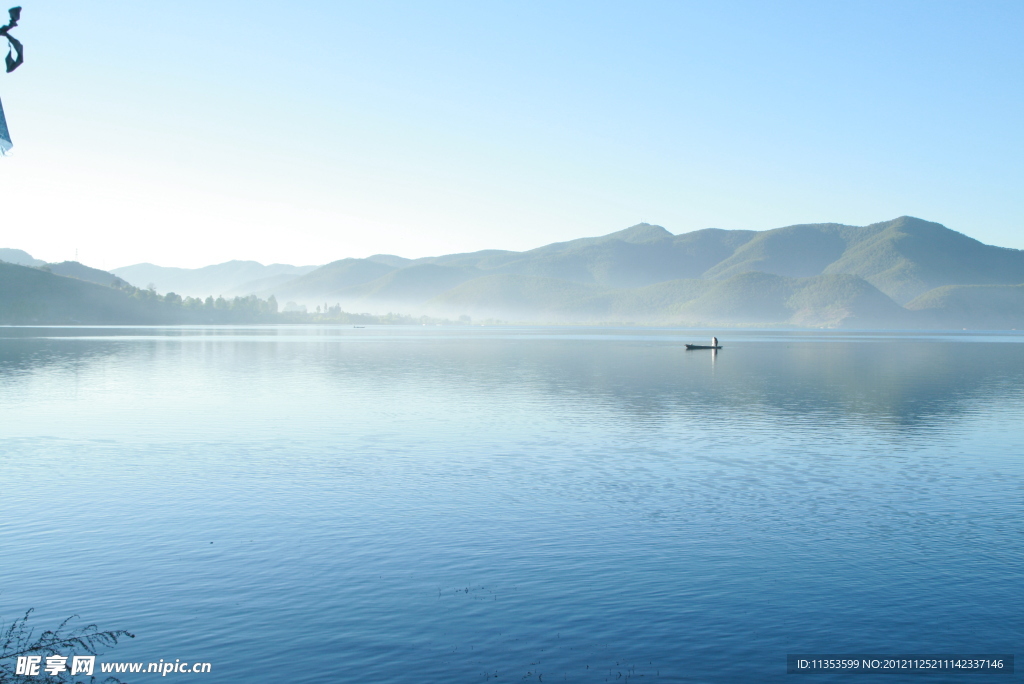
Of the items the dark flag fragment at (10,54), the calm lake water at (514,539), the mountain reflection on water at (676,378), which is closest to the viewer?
the dark flag fragment at (10,54)

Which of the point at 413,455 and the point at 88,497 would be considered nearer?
the point at 88,497

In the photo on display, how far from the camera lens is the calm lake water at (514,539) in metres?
14.7

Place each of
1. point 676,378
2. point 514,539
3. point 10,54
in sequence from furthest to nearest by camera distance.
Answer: point 676,378 → point 514,539 → point 10,54

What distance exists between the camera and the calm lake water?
14719 millimetres

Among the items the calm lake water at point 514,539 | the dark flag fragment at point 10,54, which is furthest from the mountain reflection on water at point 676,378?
the dark flag fragment at point 10,54

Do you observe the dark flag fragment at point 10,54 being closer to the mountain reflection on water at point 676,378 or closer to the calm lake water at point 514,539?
the calm lake water at point 514,539

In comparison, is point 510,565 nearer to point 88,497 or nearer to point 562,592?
point 562,592

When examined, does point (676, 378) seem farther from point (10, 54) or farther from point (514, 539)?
point (10, 54)

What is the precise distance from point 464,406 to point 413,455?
18.7m

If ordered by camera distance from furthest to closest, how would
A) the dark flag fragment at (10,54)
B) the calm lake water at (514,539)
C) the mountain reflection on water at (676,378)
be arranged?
the mountain reflection on water at (676,378) < the calm lake water at (514,539) < the dark flag fragment at (10,54)

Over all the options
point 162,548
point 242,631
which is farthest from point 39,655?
Result: point 162,548

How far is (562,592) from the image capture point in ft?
56.6

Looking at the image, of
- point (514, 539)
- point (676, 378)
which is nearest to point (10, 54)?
point (514, 539)

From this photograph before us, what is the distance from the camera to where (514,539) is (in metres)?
21.4
